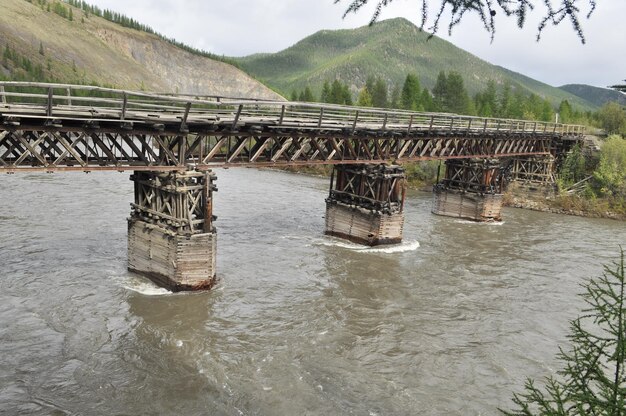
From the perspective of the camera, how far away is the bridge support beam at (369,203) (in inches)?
1155

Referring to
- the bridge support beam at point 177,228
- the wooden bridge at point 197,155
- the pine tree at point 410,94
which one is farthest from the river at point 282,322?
the pine tree at point 410,94

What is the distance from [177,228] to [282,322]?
5.83 meters

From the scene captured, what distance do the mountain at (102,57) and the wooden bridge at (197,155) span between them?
118m

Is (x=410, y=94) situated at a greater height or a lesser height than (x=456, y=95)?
lesser

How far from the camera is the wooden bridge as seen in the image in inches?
685

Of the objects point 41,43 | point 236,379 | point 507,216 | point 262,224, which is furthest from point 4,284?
point 41,43

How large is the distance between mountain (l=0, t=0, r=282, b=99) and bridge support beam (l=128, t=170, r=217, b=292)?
120262 mm

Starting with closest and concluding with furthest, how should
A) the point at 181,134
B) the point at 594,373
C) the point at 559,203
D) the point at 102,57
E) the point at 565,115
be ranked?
the point at 594,373
the point at 181,134
the point at 559,203
the point at 565,115
the point at 102,57

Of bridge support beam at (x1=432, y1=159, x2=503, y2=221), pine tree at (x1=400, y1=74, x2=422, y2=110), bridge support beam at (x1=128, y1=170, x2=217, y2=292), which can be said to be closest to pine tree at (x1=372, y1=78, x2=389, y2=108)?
pine tree at (x1=400, y1=74, x2=422, y2=110)

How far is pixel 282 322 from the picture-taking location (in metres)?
19.0

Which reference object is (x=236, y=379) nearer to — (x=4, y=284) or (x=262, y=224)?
(x=4, y=284)

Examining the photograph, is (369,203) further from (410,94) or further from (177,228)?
(410,94)

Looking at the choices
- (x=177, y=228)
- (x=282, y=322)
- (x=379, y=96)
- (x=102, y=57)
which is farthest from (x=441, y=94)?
(x=102, y=57)

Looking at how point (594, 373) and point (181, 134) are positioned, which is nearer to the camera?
point (594, 373)
